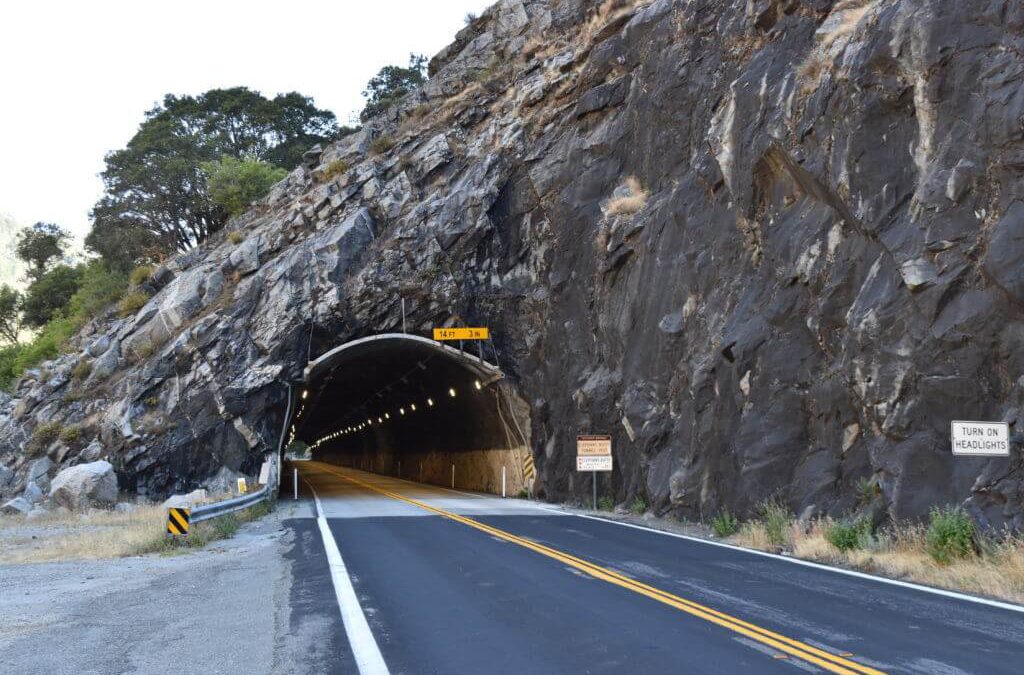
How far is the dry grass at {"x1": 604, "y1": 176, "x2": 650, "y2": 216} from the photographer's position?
2669cm

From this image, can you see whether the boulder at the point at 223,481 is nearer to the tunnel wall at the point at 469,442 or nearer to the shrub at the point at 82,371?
the shrub at the point at 82,371

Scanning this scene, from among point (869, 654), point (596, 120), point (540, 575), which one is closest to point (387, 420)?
point (596, 120)

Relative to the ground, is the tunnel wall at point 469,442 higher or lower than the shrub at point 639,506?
higher

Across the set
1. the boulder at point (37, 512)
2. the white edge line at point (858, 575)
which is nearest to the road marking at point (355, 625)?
the white edge line at point (858, 575)

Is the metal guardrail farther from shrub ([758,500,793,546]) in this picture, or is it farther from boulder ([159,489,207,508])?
shrub ([758,500,793,546])

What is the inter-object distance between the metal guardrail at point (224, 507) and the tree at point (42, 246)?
171ft

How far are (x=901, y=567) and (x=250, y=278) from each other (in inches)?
1126

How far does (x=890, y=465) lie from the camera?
13.9 m

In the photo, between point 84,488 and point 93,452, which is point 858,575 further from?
point 93,452

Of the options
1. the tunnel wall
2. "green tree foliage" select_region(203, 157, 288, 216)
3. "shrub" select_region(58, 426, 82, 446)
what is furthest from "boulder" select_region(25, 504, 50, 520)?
"green tree foliage" select_region(203, 157, 288, 216)

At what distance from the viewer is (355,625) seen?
8414 millimetres

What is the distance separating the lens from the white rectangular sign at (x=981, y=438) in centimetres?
1142

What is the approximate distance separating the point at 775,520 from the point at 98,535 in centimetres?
1416

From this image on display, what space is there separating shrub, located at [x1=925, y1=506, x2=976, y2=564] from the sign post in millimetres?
13071
